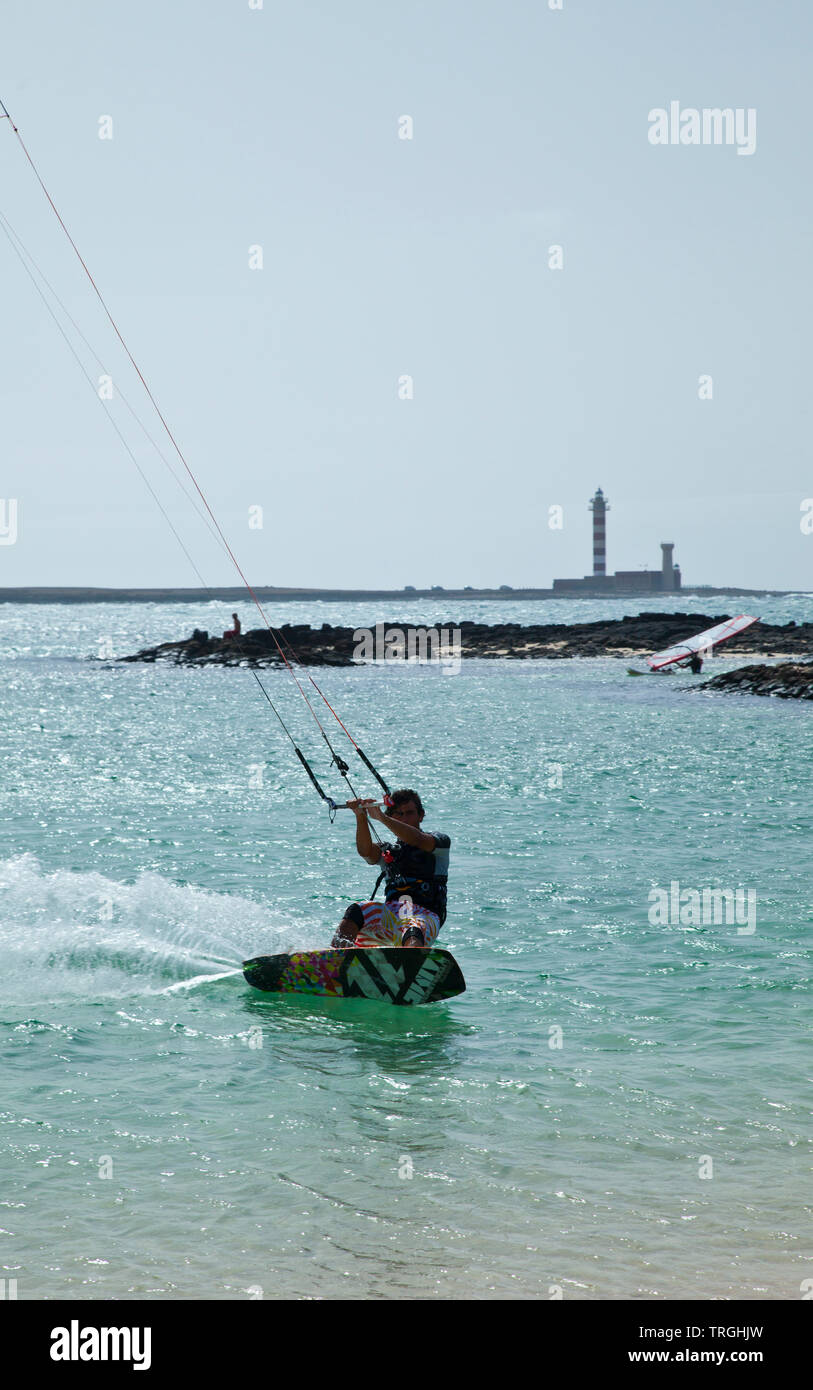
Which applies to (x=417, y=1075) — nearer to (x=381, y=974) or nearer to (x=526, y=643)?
(x=381, y=974)

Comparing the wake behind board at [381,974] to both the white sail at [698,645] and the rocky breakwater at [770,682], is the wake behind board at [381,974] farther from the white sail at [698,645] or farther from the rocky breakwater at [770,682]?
the white sail at [698,645]

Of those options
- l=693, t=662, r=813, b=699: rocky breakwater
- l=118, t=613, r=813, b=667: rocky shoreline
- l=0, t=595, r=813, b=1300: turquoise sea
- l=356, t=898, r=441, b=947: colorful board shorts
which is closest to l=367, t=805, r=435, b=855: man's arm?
l=356, t=898, r=441, b=947: colorful board shorts

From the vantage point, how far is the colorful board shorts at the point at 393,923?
11.4 metres

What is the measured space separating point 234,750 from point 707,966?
27.8 m

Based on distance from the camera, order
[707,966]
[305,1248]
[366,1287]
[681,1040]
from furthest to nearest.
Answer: [707,966]
[681,1040]
[305,1248]
[366,1287]

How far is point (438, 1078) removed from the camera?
965 cm

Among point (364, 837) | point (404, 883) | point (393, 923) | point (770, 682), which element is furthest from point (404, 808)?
point (770, 682)

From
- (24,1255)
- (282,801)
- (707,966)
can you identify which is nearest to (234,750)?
(282,801)

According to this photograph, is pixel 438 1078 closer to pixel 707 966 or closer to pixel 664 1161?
pixel 664 1161

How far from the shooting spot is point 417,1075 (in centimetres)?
972

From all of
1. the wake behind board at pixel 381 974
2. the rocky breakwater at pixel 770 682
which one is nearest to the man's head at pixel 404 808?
the wake behind board at pixel 381 974

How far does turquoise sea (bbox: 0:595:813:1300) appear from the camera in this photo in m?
6.82

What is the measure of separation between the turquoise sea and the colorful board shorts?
0.60 meters

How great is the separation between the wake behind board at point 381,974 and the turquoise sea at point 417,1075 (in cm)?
21
